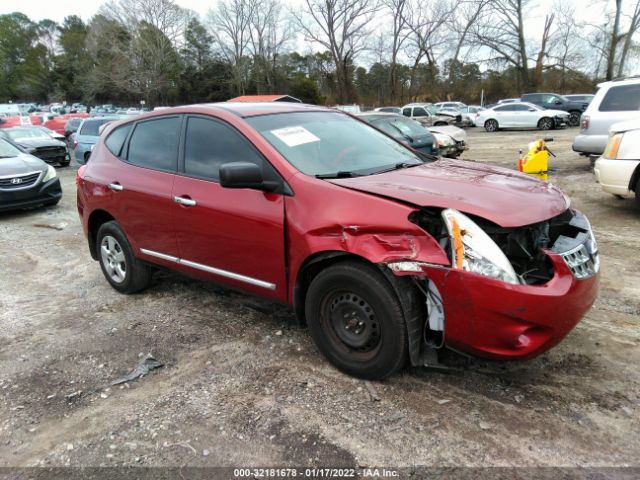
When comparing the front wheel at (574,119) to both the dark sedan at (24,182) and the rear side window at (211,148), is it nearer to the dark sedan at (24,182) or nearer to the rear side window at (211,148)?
the dark sedan at (24,182)

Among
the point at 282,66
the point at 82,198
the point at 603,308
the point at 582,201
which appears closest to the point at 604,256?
the point at 603,308

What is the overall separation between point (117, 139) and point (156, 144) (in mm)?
723

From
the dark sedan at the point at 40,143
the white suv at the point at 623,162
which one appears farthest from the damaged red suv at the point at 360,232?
the dark sedan at the point at 40,143

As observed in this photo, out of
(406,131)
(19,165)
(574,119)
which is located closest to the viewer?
(19,165)

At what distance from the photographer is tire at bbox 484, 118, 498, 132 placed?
25844 mm

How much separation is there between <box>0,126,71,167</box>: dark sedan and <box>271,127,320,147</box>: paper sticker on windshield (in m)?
14.5

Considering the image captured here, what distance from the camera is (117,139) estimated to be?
4.72m

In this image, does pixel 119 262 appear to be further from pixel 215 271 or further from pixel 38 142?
pixel 38 142

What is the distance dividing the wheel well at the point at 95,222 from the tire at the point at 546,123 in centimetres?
2408

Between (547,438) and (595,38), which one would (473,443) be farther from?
(595,38)

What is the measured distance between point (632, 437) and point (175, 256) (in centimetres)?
337

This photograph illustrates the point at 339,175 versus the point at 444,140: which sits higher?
the point at 339,175

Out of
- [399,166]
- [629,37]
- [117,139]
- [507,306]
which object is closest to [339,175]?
[399,166]

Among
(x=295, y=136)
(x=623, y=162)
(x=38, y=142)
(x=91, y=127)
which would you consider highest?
(x=295, y=136)
